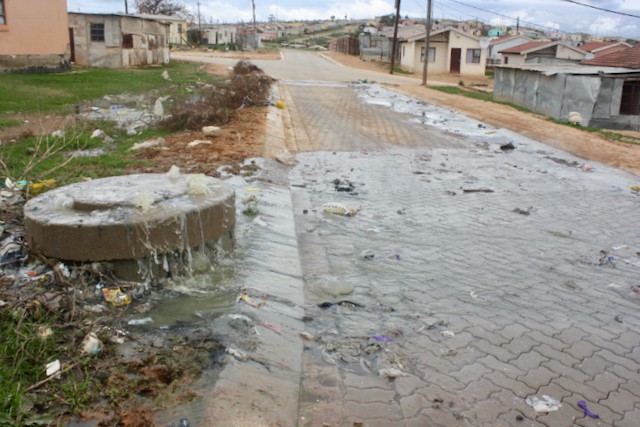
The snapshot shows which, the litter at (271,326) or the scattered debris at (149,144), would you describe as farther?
the scattered debris at (149,144)

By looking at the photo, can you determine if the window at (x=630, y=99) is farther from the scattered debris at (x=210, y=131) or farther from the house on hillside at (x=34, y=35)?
the house on hillside at (x=34, y=35)

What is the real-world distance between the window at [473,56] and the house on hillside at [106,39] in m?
28.4

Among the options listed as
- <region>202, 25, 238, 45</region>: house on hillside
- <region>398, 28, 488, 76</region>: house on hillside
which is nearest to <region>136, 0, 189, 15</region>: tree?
<region>202, 25, 238, 45</region>: house on hillside

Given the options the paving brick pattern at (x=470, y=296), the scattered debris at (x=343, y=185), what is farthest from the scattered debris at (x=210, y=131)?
A: the scattered debris at (x=343, y=185)

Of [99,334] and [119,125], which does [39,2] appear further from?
[99,334]

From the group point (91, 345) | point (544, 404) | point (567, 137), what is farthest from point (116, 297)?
point (567, 137)

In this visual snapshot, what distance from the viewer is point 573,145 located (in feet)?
45.5

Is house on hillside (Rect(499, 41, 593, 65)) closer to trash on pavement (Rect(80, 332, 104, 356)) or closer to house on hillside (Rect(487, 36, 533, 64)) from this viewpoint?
house on hillside (Rect(487, 36, 533, 64))

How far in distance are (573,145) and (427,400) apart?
38.8 feet

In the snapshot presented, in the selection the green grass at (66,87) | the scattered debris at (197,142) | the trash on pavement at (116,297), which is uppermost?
the green grass at (66,87)

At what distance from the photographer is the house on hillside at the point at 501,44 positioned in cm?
5706

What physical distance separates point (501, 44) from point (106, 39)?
41.1 m

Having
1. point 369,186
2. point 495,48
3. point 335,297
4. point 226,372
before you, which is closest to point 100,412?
point 226,372

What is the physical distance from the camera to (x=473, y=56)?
5012cm
